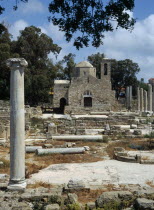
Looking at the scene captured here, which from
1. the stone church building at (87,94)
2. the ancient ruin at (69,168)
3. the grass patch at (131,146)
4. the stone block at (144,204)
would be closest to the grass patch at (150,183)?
the ancient ruin at (69,168)

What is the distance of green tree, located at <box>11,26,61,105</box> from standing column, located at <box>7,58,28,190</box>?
32.9 metres

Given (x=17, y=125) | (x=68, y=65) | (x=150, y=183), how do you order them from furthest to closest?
(x=68, y=65), (x=150, y=183), (x=17, y=125)

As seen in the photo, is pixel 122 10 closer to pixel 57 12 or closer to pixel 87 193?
pixel 57 12

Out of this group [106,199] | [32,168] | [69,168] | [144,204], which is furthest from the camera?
[69,168]

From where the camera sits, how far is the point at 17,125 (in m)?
7.22

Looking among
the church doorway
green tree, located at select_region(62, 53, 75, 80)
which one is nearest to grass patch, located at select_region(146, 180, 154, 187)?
the church doorway

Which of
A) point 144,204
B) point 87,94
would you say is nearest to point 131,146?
point 144,204

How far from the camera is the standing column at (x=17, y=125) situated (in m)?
7.17

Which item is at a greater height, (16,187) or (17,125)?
(17,125)

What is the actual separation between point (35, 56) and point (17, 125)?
36.8 meters

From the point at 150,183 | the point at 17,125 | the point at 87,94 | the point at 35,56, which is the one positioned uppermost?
the point at 35,56

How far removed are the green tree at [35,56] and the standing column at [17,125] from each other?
32.9 metres

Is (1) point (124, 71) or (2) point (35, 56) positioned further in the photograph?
(1) point (124, 71)

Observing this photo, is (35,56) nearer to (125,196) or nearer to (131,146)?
(131,146)
